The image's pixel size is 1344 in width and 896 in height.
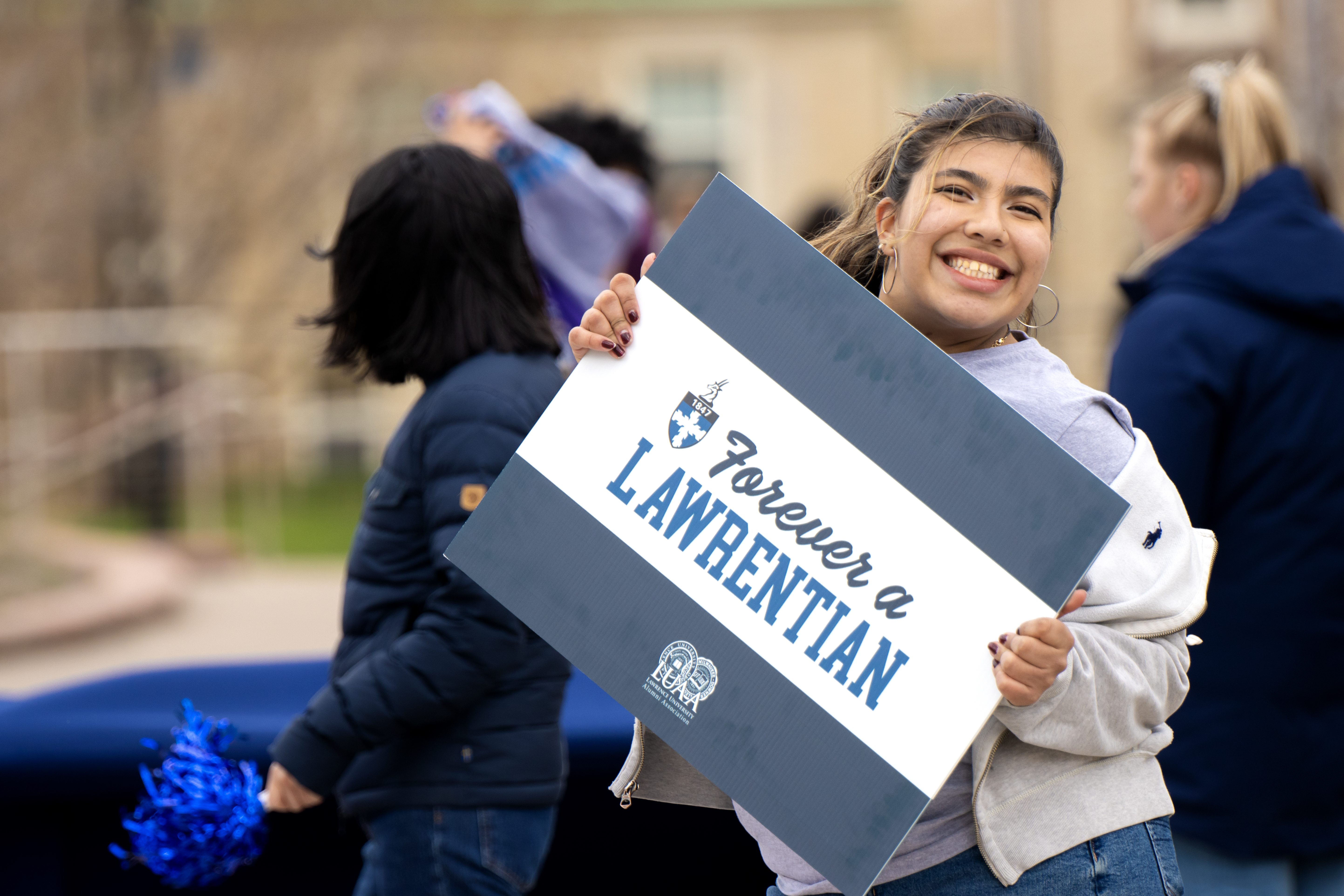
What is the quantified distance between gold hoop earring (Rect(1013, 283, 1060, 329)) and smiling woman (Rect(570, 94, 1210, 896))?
0.06 metres

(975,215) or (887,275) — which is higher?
(975,215)

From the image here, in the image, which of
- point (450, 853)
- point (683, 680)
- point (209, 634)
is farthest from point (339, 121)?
point (683, 680)

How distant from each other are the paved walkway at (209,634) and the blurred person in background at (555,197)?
385cm

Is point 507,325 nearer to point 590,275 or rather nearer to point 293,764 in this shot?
point 293,764

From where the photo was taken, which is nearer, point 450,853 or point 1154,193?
point 450,853

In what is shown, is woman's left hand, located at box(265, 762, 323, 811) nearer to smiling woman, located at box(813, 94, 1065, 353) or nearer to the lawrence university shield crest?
the lawrence university shield crest

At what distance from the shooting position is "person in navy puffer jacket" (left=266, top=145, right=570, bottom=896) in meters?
2.05

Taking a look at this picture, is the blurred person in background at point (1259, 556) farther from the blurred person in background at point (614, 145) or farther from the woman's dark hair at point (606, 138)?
the woman's dark hair at point (606, 138)

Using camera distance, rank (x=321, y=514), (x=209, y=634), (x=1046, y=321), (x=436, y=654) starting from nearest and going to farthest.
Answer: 1. (x=1046, y=321)
2. (x=436, y=654)
3. (x=209, y=634)
4. (x=321, y=514)

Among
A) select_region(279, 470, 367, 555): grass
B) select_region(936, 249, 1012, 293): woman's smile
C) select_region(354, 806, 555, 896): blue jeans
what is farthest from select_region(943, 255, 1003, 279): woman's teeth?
select_region(279, 470, 367, 555): grass

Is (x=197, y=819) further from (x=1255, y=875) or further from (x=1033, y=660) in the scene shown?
(x=1255, y=875)

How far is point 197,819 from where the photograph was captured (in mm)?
2053

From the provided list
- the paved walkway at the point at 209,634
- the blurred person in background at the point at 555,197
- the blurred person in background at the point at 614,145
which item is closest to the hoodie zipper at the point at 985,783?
the blurred person in background at the point at 555,197

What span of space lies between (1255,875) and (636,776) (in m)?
1.29
